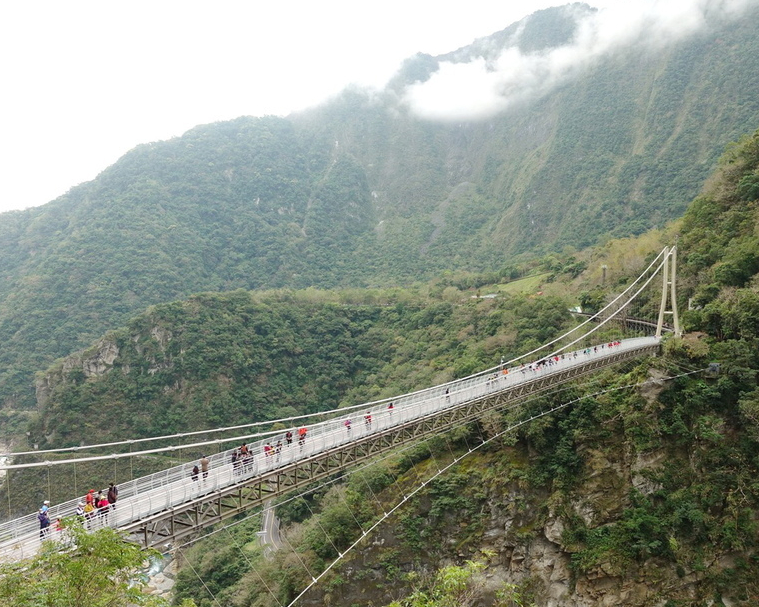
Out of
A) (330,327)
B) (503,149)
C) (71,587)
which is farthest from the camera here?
(503,149)

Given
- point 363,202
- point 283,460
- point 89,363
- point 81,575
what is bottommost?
point 89,363

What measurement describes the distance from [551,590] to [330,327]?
52.3 m

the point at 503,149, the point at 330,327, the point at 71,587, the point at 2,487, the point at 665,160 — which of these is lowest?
the point at 2,487

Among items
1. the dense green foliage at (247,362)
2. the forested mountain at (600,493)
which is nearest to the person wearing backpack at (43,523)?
the forested mountain at (600,493)

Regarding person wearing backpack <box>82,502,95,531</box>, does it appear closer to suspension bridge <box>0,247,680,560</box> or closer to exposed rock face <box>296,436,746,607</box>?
suspension bridge <box>0,247,680,560</box>

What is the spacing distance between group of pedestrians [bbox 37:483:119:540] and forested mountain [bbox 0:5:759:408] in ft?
260

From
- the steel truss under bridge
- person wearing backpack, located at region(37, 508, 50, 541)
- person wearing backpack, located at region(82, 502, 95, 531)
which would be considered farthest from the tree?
the steel truss under bridge

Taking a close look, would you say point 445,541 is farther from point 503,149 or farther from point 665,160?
point 503,149

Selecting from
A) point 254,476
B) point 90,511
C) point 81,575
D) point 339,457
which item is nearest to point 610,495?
point 339,457

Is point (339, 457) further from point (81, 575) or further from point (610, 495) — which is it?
point (610, 495)

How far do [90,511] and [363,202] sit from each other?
550 ft

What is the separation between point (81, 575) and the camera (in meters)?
8.21

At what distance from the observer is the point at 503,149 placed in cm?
18162

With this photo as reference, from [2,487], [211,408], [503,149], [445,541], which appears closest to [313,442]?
[445,541]
